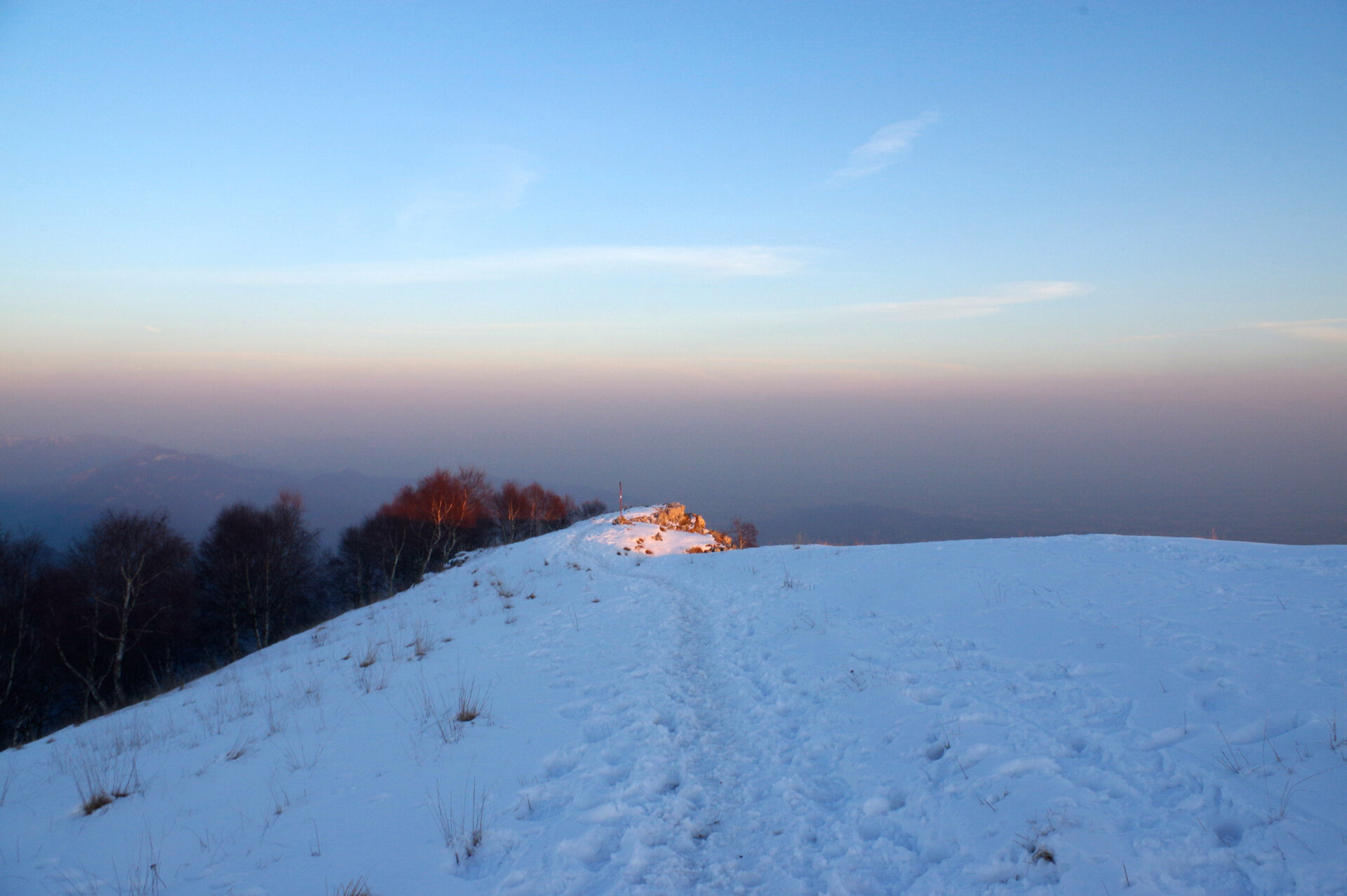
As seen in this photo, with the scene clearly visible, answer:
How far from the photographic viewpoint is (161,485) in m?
99.2

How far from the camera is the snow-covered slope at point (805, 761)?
399 centimetres

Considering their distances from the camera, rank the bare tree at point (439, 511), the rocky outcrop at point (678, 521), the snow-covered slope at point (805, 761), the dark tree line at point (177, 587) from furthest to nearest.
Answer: the bare tree at point (439, 511) → the rocky outcrop at point (678, 521) → the dark tree line at point (177, 587) → the snow-covered slope at point (805, 761)

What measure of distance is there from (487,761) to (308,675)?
728 cm

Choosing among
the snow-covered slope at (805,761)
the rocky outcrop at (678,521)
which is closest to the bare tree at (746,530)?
the rocky outcrop at (678,521)

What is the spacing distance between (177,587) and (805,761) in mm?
40993

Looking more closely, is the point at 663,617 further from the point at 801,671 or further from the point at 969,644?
the point at 969,644

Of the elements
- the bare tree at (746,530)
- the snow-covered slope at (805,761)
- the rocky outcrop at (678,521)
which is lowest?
the bare tree at (746,530)

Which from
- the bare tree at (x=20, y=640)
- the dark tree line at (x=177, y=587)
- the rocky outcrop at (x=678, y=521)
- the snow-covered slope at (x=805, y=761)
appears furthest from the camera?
the rocky outcrop at (x=678, y=521)

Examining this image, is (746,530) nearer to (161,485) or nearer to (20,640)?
(20,640)

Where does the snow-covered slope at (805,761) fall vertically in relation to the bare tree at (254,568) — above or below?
above

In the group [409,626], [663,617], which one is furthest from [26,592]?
[663,617]

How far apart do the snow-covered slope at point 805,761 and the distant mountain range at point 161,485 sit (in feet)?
210

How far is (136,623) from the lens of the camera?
30375 mm

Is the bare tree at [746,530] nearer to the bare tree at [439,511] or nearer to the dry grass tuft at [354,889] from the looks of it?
the bare tree at [439,511]
